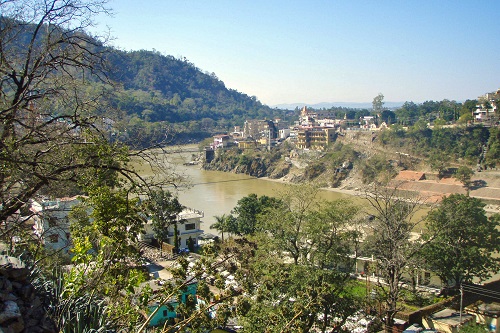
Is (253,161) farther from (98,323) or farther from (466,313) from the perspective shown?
(98,323)

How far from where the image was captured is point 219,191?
2192cm

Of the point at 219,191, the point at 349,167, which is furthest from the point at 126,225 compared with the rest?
the point at 349,167

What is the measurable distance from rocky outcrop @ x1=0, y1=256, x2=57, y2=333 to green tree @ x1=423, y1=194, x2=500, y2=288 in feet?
23.5

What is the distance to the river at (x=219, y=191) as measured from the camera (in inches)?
679

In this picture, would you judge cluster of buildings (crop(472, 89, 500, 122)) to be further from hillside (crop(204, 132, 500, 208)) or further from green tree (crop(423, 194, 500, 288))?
green tree (crop(423, 194, 500, 288))

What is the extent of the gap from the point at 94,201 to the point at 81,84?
87 cm

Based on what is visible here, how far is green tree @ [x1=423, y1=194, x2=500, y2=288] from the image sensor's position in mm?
8047

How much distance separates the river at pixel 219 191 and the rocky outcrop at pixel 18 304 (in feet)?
37.8

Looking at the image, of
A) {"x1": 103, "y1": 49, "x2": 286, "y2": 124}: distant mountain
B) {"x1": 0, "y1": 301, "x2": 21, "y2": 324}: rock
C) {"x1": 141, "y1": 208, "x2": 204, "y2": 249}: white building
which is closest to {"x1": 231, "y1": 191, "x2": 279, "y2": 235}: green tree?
{"x1": 141, "y1": 208, "x2": 204, "y2": 249}: white building

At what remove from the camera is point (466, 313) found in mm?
6723

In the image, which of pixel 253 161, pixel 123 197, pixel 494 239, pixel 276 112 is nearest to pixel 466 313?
pixel 494 239

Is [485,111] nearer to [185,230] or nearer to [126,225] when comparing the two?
[185,230]

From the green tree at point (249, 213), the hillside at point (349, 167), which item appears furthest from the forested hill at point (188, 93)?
the green tree at point (249, 213)

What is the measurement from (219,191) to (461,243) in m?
14.6
